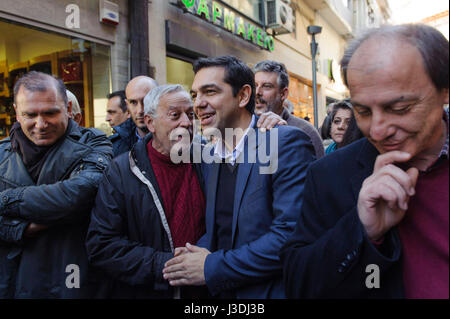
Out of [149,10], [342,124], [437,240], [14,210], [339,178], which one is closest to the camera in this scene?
[437,240]

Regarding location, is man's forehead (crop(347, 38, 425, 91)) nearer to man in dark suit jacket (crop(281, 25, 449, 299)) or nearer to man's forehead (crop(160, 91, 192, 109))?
man in dark suit jacket (crop(281, 25, 449, 299))

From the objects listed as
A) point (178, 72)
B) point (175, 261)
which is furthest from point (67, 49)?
point (175, 261)

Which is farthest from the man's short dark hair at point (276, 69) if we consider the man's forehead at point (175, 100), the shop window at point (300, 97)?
the shop window at point (300, 97)

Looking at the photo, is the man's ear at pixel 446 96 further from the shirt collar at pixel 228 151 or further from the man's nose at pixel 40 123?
the man's nose at pixel 40 123

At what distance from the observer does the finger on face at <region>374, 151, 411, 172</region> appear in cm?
104

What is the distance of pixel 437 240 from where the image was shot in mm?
1050

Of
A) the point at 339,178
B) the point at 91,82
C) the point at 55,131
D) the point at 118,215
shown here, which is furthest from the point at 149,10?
the point at 339,178

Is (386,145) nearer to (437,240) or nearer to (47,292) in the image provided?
(437,240)

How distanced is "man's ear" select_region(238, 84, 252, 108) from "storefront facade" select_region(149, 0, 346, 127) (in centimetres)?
547

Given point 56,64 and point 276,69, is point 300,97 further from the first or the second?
point 276,69

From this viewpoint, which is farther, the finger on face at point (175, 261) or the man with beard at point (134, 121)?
the man with beard at point (134, 121)

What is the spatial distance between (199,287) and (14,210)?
1.15 m

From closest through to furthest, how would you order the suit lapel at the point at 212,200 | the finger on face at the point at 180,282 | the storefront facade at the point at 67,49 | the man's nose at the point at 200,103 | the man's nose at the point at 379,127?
the man's nose at the point at 379,127, the finger on face at the point at 180,282, the suit lapel at the point at 212,200, the man's nose at the point at 200,103, the storefront facade at the point at 67,49

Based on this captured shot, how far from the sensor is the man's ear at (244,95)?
231 centimetres
